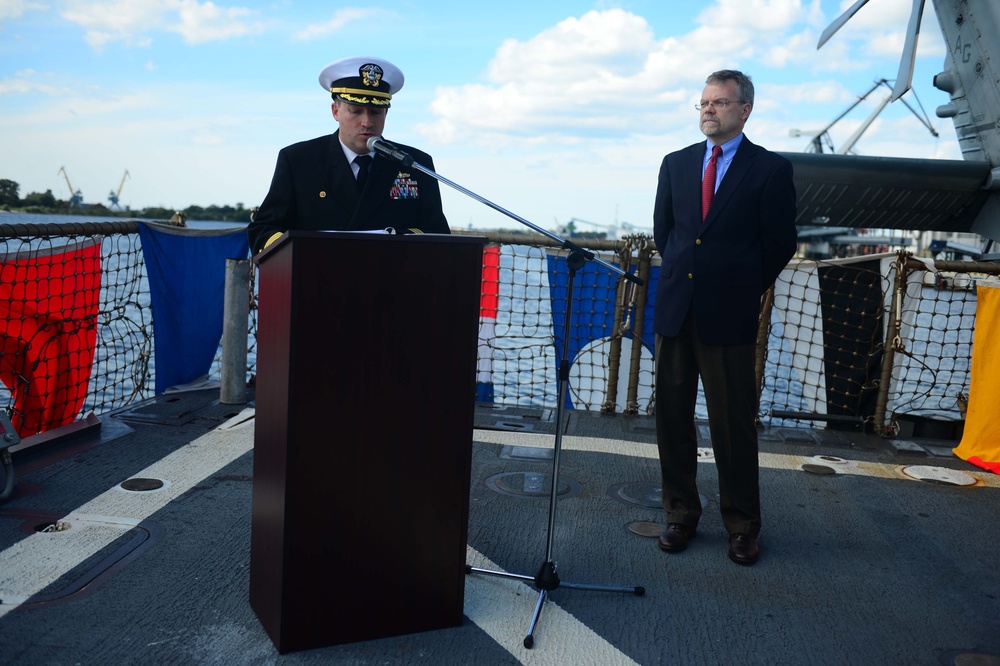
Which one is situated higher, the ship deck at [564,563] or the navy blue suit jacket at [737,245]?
the navy blue suit jacket at [737,245]

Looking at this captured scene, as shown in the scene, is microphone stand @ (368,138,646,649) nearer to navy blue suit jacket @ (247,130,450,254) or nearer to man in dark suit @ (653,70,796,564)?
navy blue suit jacket @ (247,130,450,254)

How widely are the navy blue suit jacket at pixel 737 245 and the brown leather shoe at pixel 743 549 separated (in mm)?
784

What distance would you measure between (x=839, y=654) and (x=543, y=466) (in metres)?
2.09

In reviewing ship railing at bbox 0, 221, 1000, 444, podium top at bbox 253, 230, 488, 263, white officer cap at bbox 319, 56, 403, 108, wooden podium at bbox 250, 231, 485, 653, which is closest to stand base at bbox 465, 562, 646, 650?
wooden podium at bbox 250, 231, 485, 653

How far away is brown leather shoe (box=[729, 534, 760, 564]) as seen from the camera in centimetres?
316

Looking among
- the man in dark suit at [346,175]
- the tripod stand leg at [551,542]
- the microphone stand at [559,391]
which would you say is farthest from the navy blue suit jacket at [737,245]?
the man in dark suit at [346,175]

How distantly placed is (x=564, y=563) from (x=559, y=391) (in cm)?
78

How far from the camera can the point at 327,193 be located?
8.87ft

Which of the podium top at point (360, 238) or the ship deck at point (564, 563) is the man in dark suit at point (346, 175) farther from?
the ship deck at point (564, 563)

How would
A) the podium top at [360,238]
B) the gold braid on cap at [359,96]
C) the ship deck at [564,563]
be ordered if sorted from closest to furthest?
the podium top at [360,238] < the ship deck at [564,563] < the gold braid on cap at [359,96]

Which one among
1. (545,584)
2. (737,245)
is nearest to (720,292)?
(737,245)

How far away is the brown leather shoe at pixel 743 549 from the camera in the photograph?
10.4 ft

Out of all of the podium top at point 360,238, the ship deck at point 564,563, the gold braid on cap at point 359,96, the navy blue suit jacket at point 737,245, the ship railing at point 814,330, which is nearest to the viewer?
the podium top at point 360,238

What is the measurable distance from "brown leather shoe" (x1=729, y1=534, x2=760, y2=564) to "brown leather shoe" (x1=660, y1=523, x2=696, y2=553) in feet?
0.59
